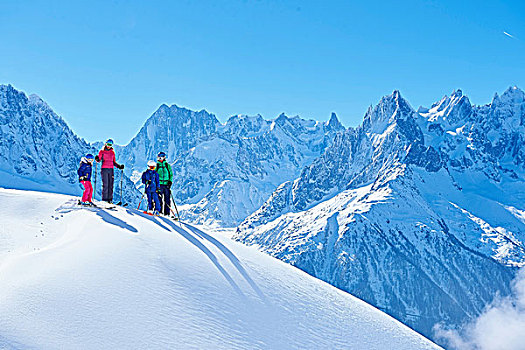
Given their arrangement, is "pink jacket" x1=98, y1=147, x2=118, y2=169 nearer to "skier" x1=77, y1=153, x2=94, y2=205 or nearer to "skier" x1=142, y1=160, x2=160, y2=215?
"skier" x1=77, y1=153, x2=94, y2=205

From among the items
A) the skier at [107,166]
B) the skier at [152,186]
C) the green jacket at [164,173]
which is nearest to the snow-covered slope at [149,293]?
the skier at [107,166]

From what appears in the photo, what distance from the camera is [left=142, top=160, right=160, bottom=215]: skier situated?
955 inches

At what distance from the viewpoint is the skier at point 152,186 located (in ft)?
79.6

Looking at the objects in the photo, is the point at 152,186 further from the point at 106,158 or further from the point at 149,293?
the point at 149,293

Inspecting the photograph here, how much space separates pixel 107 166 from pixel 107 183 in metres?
0.89

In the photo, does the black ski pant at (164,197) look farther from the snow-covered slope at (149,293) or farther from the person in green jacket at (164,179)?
the snow-covered slope at (149,293)

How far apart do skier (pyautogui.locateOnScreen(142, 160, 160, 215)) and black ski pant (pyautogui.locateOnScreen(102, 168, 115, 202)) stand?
61.0 inches

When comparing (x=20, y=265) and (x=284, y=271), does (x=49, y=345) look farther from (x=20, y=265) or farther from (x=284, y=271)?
(x=284, y=271)

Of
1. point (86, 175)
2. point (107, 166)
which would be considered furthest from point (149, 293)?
point (107, 166)

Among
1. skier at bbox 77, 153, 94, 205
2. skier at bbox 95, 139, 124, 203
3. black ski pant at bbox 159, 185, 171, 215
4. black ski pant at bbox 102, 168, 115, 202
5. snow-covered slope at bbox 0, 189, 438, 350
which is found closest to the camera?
snow-covered slope at bbox 0, 189, 438, 350

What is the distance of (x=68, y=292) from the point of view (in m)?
11.2

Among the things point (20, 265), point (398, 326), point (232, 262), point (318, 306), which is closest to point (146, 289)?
point (20, 265)

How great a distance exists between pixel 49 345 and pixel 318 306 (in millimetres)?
9186

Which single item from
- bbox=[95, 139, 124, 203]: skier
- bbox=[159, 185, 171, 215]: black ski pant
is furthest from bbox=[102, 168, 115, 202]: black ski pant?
bbox=[159, 185, 171, 215]: black ski pant
